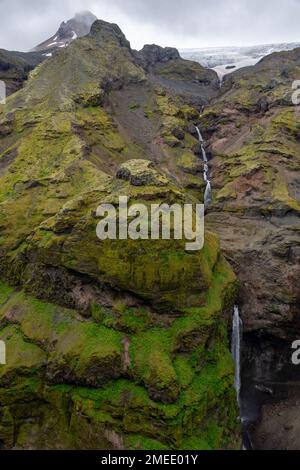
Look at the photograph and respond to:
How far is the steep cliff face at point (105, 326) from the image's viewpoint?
28.0 metres

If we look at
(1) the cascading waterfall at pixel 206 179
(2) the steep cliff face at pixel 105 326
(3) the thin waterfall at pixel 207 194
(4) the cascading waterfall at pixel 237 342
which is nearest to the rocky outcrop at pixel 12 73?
(1) the cascading waterfall at pixel 206 179

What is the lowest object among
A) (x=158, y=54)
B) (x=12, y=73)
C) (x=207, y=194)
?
(x=207, y=194)

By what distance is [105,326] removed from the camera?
3164cm

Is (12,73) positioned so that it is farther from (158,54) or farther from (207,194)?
(207,194)

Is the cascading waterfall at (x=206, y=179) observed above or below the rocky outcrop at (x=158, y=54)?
below

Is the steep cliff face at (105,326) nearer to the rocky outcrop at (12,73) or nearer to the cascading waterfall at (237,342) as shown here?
the cascading waterfall at (237,342)

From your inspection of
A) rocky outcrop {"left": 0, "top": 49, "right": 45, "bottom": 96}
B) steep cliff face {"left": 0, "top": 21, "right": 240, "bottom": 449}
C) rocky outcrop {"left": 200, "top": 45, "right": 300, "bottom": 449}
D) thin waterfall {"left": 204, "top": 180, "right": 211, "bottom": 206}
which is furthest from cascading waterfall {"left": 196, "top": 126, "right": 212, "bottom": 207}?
rocky outcrop {"left": 0, "top": 49, "right": 45, "bottom": 96}

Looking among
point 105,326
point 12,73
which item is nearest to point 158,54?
point 12,73

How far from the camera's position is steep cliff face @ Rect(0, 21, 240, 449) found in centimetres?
2795

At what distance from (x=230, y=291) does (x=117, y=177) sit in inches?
528

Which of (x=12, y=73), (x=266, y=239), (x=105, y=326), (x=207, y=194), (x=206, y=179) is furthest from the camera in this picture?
(x=12, y=73)

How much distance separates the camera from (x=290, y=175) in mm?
54281

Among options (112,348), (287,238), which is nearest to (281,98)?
(287,238)

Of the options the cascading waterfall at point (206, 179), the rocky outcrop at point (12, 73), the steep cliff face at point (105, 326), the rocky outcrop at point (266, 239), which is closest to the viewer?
the steep cliff face at point (105, 326)
